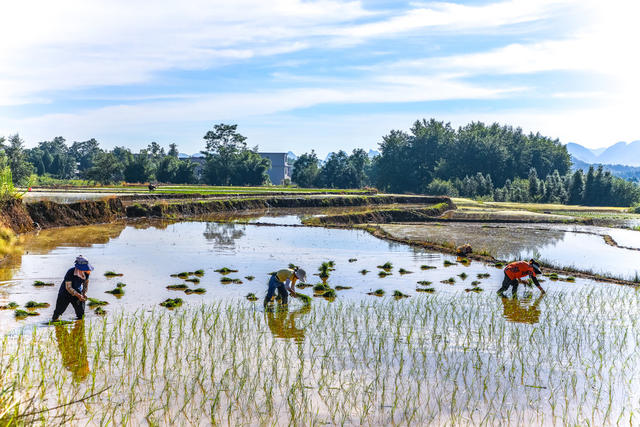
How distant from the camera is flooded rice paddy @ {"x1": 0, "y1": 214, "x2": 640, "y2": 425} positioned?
7504 millimetres

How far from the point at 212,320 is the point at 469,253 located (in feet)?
42.2

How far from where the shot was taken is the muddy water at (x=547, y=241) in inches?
816

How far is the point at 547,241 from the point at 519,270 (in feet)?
46.0

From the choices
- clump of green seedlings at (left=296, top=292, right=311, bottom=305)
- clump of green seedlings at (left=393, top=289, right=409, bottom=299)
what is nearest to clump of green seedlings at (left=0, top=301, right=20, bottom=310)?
clump of green seedlings at (left=296, top=292, right=311, bottom=305)

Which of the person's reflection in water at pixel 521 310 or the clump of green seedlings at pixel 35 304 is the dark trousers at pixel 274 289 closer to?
the clump of green seedlings at pixel 35 304

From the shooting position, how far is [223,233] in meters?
27.3

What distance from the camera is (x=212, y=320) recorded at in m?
11.4

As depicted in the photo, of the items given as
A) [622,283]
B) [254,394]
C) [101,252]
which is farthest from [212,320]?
[622,283]

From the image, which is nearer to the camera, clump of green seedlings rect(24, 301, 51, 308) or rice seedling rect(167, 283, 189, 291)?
clump of green seedlings rect(24, 301, 51, 308)

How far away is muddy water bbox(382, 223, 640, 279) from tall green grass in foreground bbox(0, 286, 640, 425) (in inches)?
354

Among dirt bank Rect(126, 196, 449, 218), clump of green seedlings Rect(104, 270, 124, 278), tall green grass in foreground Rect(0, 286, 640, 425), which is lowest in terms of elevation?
tall green grass in foreground Rect(0, 286, 640, 425)

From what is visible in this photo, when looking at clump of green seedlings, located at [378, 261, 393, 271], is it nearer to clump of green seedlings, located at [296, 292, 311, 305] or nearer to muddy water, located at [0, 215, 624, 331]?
muddy water, located at [0, 215, 624, 331]

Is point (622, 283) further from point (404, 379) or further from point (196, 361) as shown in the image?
point (196, 361)

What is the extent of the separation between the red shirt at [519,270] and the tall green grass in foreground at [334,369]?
171 cm
